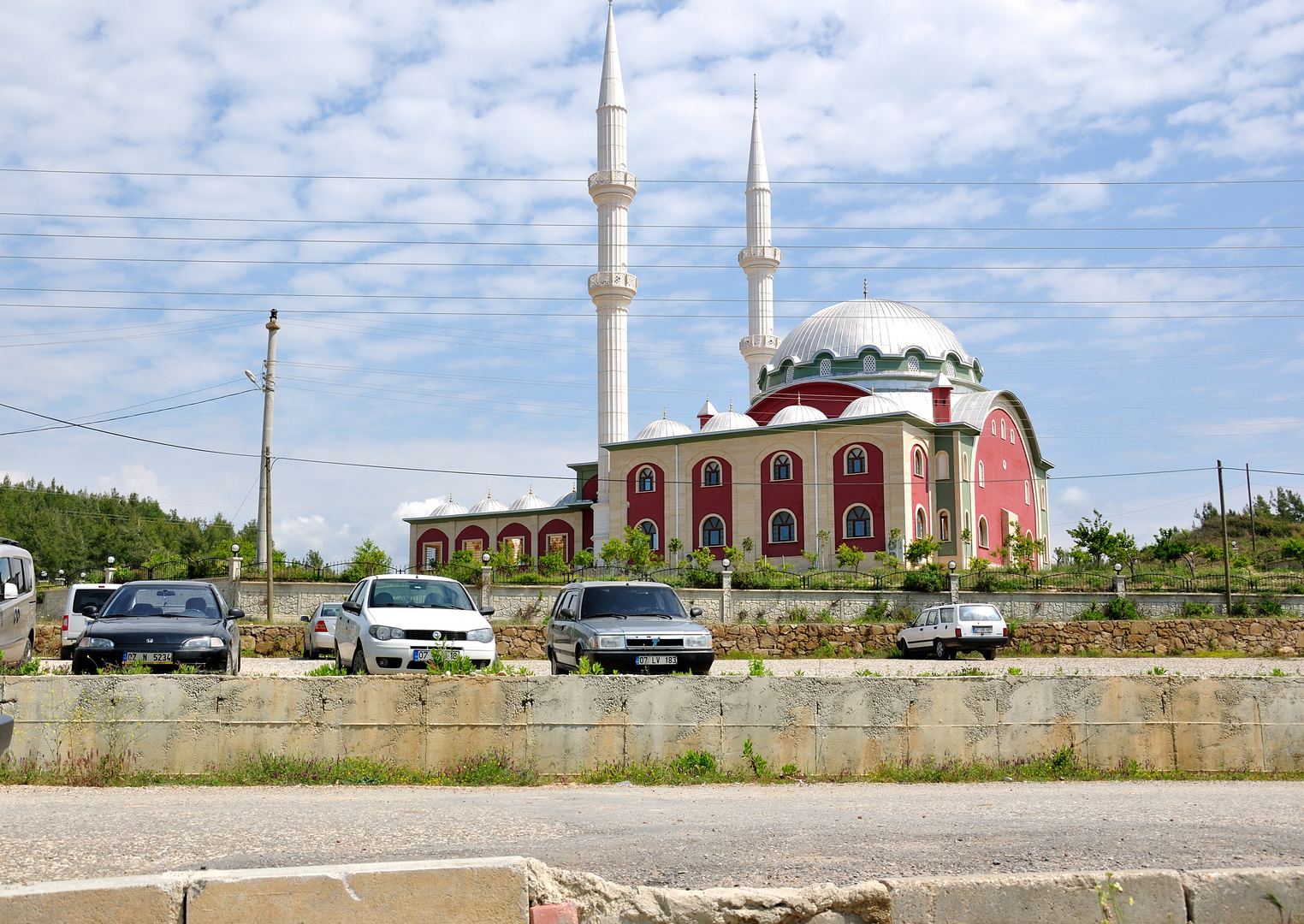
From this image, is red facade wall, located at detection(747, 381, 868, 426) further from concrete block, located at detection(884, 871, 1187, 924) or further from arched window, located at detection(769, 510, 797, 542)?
concrete block, located at detection(884, 871, 1187, 924)

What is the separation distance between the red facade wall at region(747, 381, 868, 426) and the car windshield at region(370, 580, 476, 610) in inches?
1681

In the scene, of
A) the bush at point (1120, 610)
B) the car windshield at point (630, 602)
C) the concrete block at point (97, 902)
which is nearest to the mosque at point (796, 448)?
the bush at point (1120, 610)

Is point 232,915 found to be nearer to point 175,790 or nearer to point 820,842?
point 820,842

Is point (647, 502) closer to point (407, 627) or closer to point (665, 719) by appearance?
point (407, 627)

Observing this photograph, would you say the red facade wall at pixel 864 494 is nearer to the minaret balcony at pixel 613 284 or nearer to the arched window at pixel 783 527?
the arched window at pixel 783 527

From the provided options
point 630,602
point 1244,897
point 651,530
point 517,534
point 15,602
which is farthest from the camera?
point 517,534

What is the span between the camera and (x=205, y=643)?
1199 centimetres

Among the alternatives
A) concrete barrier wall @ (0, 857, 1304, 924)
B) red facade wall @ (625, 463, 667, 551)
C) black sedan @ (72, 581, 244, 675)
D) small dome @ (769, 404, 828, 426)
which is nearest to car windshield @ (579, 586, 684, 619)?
black sedan @ (72, 581, 244, 675)

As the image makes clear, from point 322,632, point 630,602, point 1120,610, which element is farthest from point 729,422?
point 630,602

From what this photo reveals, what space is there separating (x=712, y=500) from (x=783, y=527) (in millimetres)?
3805

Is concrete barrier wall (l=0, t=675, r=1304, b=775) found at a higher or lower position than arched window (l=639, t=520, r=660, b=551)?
lower

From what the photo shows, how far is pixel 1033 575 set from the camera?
33.5 metres

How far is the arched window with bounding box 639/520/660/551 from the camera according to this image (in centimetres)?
5084

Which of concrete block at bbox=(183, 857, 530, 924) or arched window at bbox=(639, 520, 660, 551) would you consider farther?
arched window at bbox=(639, 520, 660, 551)
